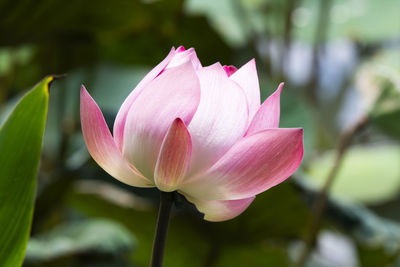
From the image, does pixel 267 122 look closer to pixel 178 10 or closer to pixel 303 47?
pixel 178 10

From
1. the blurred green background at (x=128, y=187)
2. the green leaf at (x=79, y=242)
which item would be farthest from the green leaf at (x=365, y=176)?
the green leaf at (x=79, y=242)

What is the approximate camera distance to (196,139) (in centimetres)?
18

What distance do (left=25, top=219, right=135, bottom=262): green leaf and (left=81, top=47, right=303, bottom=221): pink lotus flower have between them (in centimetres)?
34

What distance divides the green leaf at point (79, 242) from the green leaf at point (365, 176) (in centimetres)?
66

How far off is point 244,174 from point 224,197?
1 cm

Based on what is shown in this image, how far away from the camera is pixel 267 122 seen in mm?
186

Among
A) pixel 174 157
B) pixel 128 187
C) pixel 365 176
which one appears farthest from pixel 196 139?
pixel 365 176

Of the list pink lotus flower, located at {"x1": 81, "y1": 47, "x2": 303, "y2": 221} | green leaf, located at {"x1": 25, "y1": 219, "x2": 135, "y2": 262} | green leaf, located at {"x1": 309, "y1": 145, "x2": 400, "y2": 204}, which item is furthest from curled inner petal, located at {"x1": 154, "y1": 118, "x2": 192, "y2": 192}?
green leaf, located at {"x1": 309, "y1": 145, "x2": 400, "y2": 204}

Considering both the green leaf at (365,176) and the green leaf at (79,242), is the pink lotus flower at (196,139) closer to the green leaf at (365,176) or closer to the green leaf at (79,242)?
the green leaf at (79,242)

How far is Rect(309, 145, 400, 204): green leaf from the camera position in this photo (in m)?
1.23

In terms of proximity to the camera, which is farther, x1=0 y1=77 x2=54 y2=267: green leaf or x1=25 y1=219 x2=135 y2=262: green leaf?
x1=25 y1=219 x2=135 y2=262: green leaf

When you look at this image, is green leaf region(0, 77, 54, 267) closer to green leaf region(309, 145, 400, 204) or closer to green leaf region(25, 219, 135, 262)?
green leaf region(25, 219, 135, 262)

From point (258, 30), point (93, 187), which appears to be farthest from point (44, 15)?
point (258, 30)

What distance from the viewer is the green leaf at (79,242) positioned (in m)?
0.50
